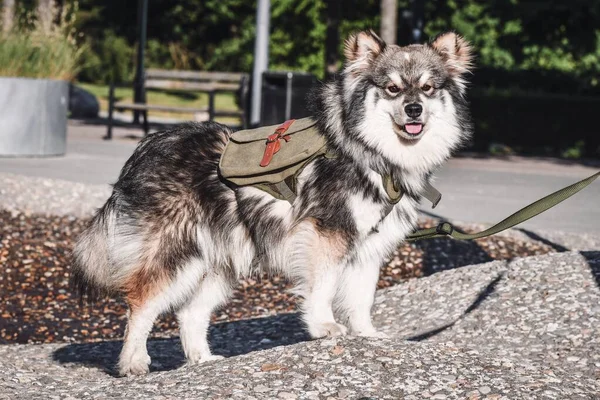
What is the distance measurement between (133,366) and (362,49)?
2.15m

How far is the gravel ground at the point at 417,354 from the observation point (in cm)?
469

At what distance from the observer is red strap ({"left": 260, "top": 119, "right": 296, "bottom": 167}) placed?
217 inches

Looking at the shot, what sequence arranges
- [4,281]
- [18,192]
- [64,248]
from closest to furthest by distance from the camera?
[4,281]
[64,248]
[18,192]

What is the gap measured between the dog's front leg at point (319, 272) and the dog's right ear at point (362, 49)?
89 cm

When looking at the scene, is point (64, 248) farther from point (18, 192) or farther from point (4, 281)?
point (18, 192)

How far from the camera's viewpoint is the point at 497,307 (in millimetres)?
6934

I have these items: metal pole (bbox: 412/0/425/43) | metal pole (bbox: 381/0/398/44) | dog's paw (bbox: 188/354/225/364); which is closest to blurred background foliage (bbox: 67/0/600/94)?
metal pole (bbox: 412/0/425/43)

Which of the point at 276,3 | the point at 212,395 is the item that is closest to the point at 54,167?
the point at 212,395

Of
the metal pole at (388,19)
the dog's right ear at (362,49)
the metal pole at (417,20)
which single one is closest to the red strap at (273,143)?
the dog's right ear at (362,49)

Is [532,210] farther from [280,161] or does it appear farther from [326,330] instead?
[280,161]

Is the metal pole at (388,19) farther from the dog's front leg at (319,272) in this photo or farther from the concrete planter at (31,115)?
the dog's front leg at (319,272)

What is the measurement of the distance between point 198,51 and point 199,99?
3629mm

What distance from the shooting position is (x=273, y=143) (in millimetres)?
5625

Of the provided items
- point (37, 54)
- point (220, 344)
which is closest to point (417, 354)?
point (220, 344)
